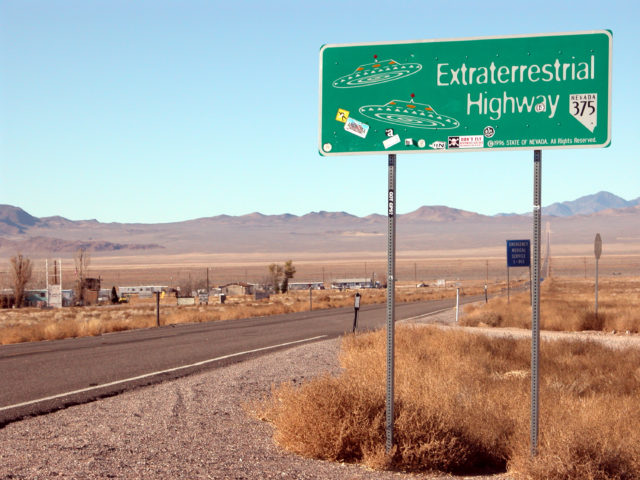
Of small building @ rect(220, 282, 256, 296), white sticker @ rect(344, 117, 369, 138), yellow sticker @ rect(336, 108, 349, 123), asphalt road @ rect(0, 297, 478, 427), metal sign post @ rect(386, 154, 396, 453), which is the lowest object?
small building @ rect(220, 282, 256, 296)

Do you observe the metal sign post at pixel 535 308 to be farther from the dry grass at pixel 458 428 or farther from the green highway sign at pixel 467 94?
the green highway sign at pixel 467 94

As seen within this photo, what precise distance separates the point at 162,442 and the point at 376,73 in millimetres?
4043

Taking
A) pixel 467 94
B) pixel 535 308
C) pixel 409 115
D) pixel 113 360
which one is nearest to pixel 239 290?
pixel 113 360

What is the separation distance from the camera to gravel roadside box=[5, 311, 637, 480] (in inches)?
246

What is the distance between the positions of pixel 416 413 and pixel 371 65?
316cm

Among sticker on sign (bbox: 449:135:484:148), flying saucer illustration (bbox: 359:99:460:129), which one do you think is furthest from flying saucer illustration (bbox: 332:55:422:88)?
sticker on sign (bbox: 449:135:484:148)

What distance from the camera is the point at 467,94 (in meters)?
6.64

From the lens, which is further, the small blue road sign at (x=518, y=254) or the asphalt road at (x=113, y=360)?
the small blue road sign at (x=518, y=254)

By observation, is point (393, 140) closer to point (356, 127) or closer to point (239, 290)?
point (356, 127)

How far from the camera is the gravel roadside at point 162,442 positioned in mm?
6246

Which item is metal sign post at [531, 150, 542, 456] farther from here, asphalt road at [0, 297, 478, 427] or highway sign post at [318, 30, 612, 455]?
asphalt road at [0, 297, 478, 427]

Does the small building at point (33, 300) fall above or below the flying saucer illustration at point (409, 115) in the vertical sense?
below

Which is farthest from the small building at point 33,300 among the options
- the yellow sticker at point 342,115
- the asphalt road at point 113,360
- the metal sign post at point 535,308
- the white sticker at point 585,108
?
the white sticker at point 585,108

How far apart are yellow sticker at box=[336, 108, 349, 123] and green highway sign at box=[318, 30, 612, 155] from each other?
0.01 m
